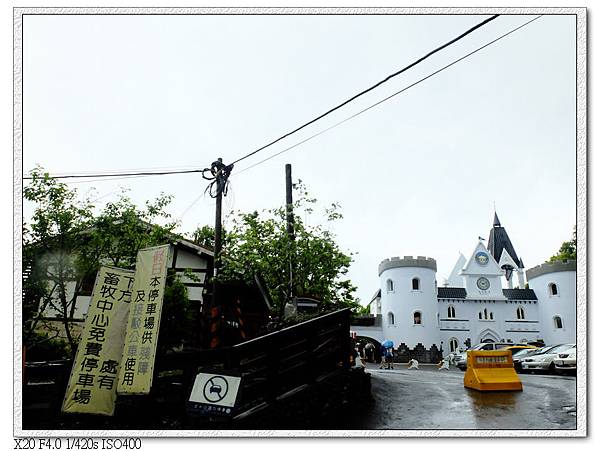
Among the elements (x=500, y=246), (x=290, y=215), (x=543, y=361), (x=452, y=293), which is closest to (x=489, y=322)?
(x=452, y=293)

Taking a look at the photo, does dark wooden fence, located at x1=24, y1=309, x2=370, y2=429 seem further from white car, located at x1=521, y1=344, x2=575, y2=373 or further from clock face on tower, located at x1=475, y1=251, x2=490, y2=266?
clock face on tower, located at x1=475, y1=251, x2=490, y2=266

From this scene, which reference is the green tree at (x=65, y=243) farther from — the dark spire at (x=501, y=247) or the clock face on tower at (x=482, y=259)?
the dark spire at (x=501, y=247)

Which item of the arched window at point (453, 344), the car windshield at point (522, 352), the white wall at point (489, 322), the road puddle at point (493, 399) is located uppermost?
the road puddle at point (493, 399)

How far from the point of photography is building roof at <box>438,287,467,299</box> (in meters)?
24.2

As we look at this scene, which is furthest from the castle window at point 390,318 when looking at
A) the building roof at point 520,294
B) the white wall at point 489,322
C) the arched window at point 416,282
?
the building roof at point 520,294

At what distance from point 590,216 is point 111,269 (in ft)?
13.5

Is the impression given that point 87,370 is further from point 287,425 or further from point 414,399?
point 414,399

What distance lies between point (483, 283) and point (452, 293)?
191 cm

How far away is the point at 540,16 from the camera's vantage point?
4.14 meters

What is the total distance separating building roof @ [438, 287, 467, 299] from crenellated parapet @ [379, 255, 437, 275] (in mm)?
1887

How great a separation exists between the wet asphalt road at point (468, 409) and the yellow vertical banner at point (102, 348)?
2.08m

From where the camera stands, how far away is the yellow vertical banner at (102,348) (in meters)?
3.71

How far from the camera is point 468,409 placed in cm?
434

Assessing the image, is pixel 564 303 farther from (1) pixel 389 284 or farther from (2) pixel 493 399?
(1) pixel 389 284
